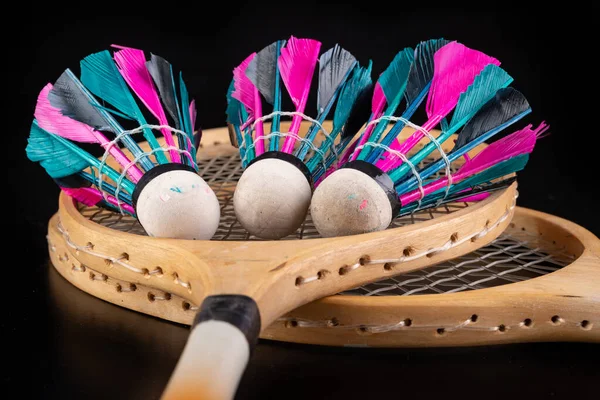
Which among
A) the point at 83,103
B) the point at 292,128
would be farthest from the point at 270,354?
the point at 83,103

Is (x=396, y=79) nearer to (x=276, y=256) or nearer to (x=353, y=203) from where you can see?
(x=353, y=203)

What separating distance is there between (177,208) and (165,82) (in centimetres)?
26

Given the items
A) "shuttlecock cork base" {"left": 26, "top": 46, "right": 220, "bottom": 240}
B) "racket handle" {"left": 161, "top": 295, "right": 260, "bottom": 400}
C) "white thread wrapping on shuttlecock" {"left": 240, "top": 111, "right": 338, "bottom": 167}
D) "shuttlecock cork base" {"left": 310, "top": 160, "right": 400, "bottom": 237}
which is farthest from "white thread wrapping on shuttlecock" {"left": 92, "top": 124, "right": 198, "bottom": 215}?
"racket handle" {"left": 161, "top": 295, "right": 260, "bottom": 400}

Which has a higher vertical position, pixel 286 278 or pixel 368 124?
pixel 368 124

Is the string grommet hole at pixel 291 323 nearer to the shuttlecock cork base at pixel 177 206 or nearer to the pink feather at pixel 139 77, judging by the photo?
the shuttlecock cork base at pixel 177 206

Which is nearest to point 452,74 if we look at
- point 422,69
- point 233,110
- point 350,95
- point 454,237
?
point 422,69

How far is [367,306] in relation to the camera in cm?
103

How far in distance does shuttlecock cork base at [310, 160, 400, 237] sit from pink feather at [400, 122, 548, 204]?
0.08m

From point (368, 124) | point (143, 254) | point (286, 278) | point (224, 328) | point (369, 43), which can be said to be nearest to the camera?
point (224, 328)

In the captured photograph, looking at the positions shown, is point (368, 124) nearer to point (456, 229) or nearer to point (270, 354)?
point (456, 229)

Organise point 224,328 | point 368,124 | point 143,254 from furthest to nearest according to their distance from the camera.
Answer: point 368,124 < point 143,254 < point 224,328

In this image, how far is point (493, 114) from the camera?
1.19 metres

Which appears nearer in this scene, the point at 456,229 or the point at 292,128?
the point at 456,229

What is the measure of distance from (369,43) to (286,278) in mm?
1280
